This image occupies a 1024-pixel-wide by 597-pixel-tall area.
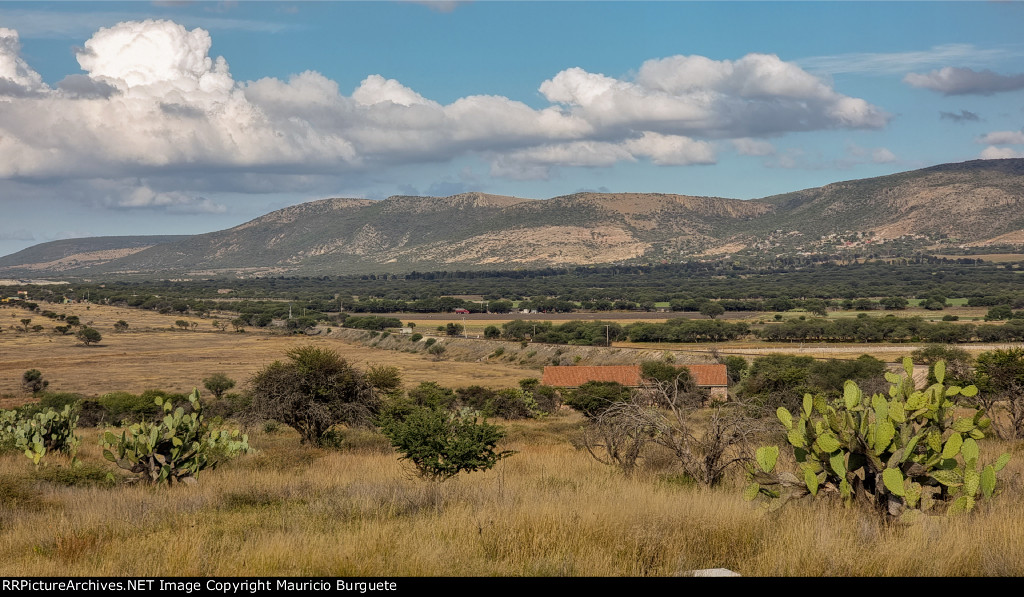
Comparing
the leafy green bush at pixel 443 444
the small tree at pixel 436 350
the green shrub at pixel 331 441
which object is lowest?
the small tree at pixel 436 350

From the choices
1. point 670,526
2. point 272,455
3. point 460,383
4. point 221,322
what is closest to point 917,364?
point 460,383

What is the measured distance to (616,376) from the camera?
207 ft

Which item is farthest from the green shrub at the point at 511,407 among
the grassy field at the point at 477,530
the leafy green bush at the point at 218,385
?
the grassy field at the point at 477,530

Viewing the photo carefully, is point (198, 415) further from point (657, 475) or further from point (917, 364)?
point (917, 364)

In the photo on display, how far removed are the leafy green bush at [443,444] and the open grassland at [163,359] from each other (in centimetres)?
4212

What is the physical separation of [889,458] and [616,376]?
2106 inches

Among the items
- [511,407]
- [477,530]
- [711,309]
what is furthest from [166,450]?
[711,309]

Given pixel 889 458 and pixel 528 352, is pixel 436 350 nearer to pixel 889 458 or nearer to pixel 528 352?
pixel 528 352

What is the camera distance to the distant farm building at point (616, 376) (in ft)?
206

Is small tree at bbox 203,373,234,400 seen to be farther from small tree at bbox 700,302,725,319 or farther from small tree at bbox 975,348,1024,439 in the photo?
small tree at bbox 700,302,725,319

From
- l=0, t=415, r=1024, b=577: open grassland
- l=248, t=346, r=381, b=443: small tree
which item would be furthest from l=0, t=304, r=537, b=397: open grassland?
l=0, t=415, r=1024, b=577: open grassland

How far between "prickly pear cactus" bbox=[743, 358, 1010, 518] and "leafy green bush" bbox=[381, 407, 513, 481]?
7.23m

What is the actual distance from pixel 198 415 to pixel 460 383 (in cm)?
5475

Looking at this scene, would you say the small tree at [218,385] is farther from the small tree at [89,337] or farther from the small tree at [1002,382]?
the small tree at [89,337]
